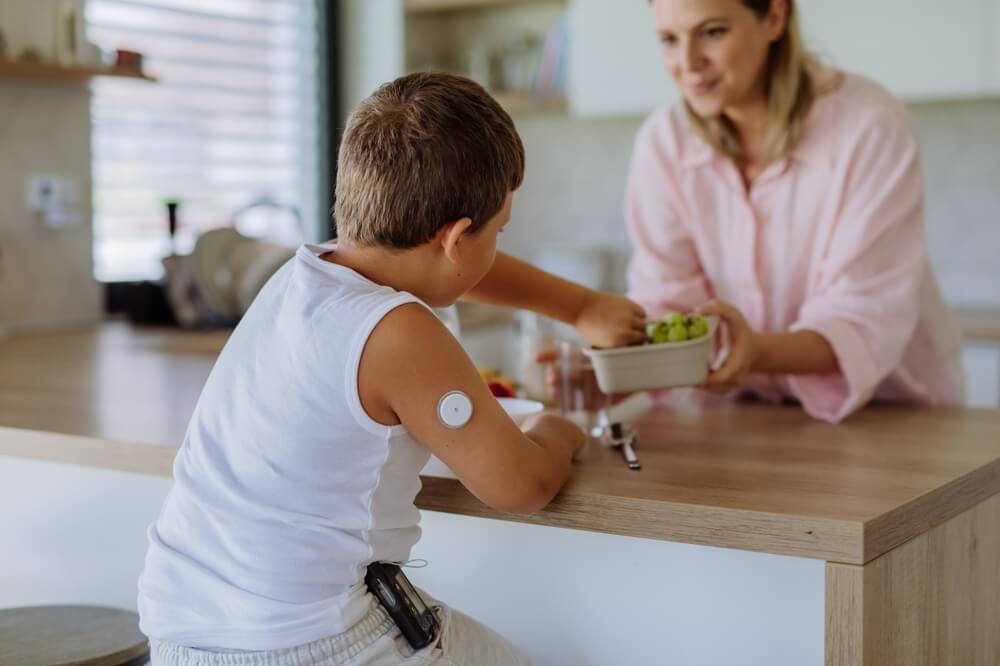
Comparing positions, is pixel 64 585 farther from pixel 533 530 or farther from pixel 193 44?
pixel 193 44

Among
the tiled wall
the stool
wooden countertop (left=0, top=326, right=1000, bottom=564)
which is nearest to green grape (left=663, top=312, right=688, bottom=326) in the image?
wooden countertop (left=0, top=326, right=1000, bottom=564)

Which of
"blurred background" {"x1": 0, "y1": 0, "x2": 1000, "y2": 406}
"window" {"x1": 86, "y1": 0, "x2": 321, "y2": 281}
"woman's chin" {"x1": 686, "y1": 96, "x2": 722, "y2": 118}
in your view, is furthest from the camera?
"window" {"x1": 86, "y1": 0, "x2": 321, "y2": 281}

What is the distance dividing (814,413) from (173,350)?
1403mm

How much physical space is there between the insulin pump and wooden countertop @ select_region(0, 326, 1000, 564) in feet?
0.47

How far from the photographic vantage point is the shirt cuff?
168 cm

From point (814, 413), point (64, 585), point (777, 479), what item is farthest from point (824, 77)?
point (64, 585)

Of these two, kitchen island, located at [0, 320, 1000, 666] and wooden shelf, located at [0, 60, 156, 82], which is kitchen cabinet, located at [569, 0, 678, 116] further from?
kitchen island, located at [0, 320, 1000, 666]

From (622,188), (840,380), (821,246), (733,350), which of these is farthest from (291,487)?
(622,188)

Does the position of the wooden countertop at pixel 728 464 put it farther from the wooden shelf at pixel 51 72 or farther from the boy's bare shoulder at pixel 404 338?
the wooden shelf at pixel 51 72

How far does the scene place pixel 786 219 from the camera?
1.87 meters

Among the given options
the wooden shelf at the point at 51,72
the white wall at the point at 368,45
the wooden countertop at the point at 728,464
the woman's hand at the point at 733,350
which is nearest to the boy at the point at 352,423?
the wooden countertop at the point at 728,464

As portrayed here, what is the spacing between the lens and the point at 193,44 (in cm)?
354

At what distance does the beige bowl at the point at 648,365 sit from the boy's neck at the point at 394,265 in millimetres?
355

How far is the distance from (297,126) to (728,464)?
2.93 metres
